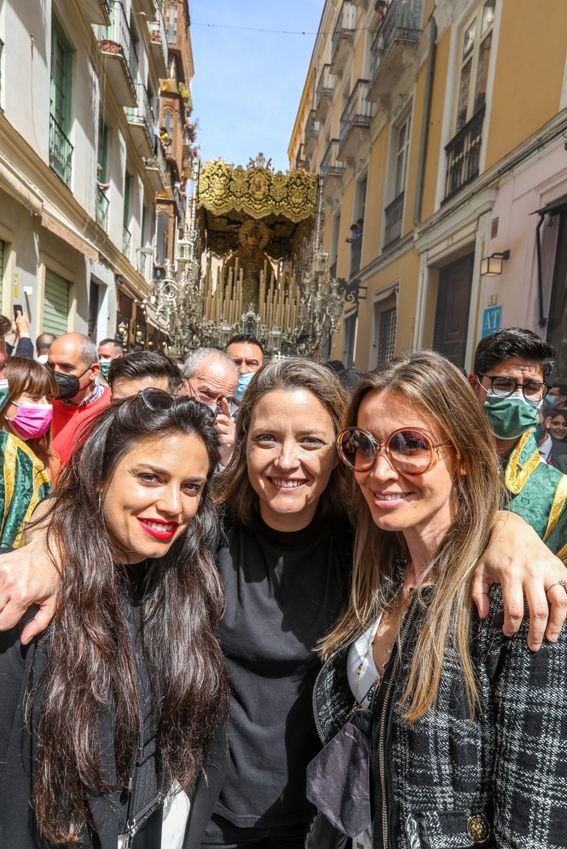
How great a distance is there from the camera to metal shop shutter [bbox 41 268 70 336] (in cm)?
947

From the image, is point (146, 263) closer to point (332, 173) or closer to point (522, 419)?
point (332, 173)

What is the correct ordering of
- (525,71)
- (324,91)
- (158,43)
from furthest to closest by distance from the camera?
(324,91)
(158,43)
(525,71)

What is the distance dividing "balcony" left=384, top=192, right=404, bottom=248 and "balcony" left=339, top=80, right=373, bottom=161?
2688mm

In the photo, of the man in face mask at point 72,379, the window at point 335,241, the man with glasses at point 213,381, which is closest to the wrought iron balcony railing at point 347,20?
the window at point 335,241

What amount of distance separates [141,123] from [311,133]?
34.6 ft

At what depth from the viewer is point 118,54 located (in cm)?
1119

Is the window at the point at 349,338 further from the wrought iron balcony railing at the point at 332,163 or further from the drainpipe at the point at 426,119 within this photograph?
the drainpipe at the point at 426,119

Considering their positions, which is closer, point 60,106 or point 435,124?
point 435,124

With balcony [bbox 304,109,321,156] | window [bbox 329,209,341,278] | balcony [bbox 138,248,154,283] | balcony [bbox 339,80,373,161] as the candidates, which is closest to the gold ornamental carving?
balcony [bbox 339,80,373,161]

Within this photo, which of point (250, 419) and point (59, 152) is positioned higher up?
point (59, 152)

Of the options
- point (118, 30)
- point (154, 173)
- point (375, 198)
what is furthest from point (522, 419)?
point (154, 173)

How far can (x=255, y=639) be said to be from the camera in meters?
1.65

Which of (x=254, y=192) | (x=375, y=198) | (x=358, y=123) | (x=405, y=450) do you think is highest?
(x=358, y=123)

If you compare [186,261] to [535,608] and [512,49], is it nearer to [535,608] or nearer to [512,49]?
[512,49]
